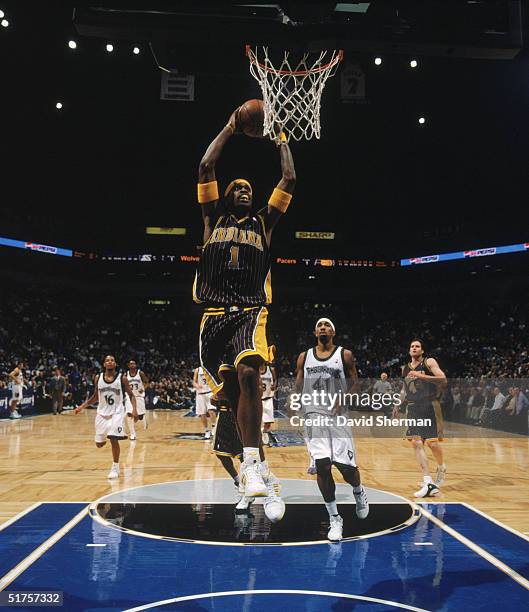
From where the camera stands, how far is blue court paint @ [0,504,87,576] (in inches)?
164

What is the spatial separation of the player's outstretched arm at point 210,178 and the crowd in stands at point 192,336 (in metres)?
13.8

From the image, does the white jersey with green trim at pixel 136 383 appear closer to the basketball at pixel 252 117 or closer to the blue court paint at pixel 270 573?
the blue court paint at pixel 270 573

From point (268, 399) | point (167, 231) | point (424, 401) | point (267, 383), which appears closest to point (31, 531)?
point (424, 401)

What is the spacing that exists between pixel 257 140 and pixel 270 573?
56.0 ft

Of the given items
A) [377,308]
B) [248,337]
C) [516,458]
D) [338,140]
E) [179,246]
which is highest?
[338,140]

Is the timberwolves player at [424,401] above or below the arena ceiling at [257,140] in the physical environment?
below

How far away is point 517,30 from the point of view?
6.22 m

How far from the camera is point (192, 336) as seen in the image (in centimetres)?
2677

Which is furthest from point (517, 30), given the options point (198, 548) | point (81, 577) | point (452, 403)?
point (452, 403)

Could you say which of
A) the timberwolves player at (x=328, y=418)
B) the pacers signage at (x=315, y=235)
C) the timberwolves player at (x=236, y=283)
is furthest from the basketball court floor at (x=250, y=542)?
the pacers signage at (x=315, y=235)

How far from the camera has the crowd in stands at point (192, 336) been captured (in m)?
20.6

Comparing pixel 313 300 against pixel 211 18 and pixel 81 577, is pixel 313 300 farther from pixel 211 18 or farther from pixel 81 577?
pixel 81 577

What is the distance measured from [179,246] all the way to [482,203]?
13074mm

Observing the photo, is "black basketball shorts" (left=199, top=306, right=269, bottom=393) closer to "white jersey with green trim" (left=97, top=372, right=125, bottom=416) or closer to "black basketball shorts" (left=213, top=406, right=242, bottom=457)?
"black basketball shorts" (left=213, top=406, right=242, bottom=457)
